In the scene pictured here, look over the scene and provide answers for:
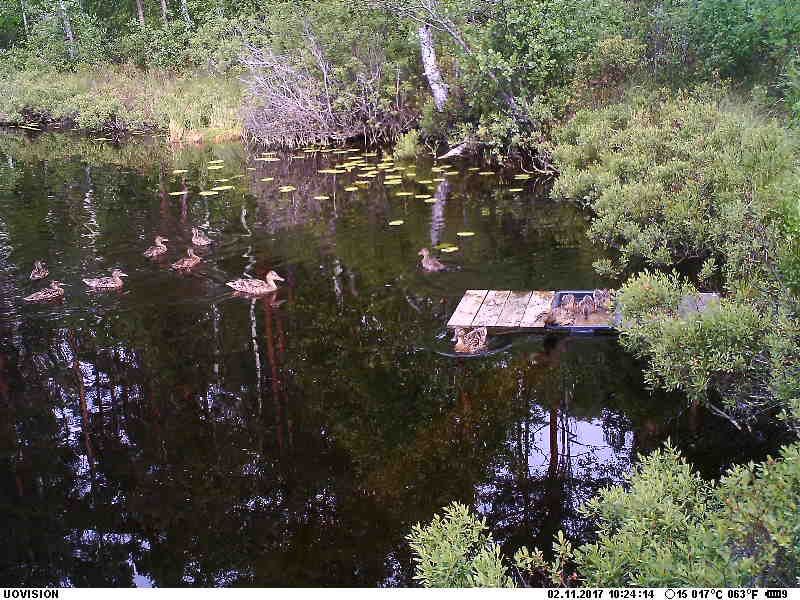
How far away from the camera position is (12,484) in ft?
20.9

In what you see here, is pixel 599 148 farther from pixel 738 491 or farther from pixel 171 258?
pixel 738 491

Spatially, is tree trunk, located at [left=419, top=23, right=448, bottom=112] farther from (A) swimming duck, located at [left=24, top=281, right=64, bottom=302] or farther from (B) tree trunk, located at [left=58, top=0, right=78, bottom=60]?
(B) tree trunk, located at [left=58, top=0, right=78, bottom=60]

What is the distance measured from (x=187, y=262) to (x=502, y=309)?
472cm

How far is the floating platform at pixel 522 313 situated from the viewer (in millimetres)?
8344

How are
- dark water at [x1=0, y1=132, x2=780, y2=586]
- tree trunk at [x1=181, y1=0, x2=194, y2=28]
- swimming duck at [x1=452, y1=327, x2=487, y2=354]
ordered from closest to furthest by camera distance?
dark water at [x1=0, y1=132, x2=780, y2=586]
swimming duck at [x1=452, y1=327, x2=487, y2=354]
tree trunk at [x1=181, y1=0, x2=194, y2=28]

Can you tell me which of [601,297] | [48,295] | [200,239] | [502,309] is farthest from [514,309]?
[48,295]

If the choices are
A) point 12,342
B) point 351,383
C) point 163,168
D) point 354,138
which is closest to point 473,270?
point 351,383

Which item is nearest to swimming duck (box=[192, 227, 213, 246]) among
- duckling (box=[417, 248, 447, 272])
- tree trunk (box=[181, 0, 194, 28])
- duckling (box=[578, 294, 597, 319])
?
duckling (box=[417, 248, 447, 272])

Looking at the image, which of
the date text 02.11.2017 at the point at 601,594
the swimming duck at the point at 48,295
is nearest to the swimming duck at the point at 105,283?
the swimming duck at the point at 48,295

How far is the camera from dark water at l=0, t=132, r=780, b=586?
5.54 m

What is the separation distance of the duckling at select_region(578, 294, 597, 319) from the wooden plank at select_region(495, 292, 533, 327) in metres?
0.62

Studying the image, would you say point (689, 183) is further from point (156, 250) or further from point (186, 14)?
point (186, 14)

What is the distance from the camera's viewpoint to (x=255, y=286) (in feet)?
32.8

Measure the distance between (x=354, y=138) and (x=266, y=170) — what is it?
4923 millimetres
